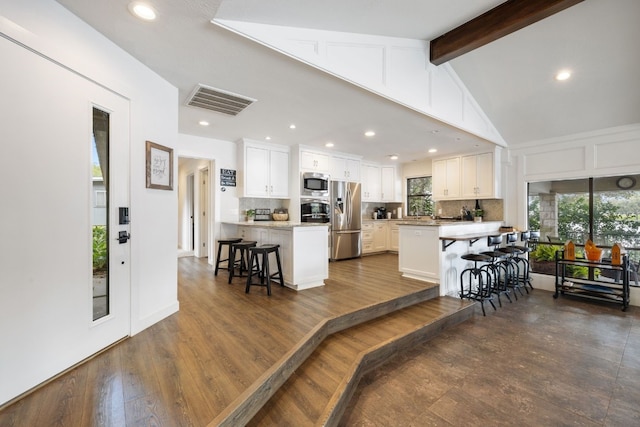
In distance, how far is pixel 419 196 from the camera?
715 centimetres

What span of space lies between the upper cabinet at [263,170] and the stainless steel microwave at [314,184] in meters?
0.36

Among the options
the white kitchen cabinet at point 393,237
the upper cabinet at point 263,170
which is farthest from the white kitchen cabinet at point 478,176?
the upper cabinet at point 263,170

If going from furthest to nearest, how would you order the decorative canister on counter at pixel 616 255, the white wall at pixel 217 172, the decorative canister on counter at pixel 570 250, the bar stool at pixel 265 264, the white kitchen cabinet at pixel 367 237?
1. the white kitchen cabinet at pixel 367 237
2. the white wall at pixel 217 172
3. the decorative canister on counter at pixel 570 250
4. the decorative canister on counter at pixel 616 255
5. the bar stool at pixel 265 264

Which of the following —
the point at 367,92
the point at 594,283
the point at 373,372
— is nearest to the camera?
the point at 373,372

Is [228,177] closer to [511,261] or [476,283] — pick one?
[476,283]

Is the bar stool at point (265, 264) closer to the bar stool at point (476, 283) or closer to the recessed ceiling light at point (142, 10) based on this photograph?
the recessed ceiling light at point (142, 10)

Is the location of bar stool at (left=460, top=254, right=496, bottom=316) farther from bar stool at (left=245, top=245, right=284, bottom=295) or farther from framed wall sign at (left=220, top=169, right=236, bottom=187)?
framed wall sign at (left=220, top=169, right=236, bottom=187)

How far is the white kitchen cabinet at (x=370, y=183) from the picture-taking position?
683 cm

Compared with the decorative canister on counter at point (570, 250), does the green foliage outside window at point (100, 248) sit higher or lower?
higher

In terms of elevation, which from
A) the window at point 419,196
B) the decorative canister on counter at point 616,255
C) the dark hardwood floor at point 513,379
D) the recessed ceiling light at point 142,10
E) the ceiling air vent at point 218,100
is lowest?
the dark hardwood floor at point 513,379

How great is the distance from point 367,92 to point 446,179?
153 inches

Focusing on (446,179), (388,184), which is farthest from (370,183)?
(446,179)

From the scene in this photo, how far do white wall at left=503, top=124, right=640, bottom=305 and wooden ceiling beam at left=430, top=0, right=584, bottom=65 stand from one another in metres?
2.86

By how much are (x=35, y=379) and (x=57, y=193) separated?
115cm
